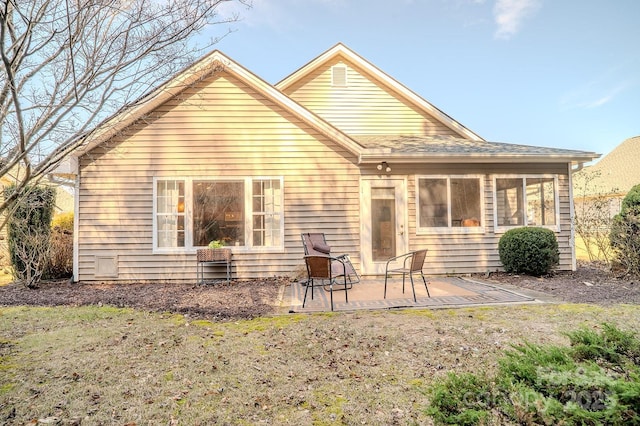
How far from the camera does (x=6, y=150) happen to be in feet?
12.7

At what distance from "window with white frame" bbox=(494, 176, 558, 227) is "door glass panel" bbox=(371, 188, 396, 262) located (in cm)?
250

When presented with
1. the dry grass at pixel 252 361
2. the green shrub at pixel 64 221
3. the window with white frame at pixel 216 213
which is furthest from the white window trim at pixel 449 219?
the green shrub at pixel 64 221

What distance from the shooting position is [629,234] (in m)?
7.32

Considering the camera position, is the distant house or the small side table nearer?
the small side table

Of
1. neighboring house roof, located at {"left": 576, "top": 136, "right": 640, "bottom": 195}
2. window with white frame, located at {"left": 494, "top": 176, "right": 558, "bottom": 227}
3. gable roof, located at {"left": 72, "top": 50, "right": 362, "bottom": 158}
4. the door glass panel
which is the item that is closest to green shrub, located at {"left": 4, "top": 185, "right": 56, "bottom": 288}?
gable roof, located at {"left": 72, "top": 50, "right": 362, "bottom": 158}

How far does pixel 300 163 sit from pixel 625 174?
72.9 ft

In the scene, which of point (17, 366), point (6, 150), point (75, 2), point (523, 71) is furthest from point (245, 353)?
point (523, 71)

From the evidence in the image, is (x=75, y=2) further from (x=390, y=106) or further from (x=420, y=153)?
(x=390, y=106)

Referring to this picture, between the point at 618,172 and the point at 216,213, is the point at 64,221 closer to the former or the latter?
the point at 216,213

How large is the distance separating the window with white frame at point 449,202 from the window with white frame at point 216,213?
3.31 metres

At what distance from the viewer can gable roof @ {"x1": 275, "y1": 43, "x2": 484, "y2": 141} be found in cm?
1027

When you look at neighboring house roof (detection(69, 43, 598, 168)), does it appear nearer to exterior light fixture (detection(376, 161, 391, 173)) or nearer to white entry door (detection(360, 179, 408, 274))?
exterior light fixture (detection(376, 161, 391, 173))

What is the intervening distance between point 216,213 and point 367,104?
5570 millimetres

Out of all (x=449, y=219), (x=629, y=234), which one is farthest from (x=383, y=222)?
(x=629, y=234)
